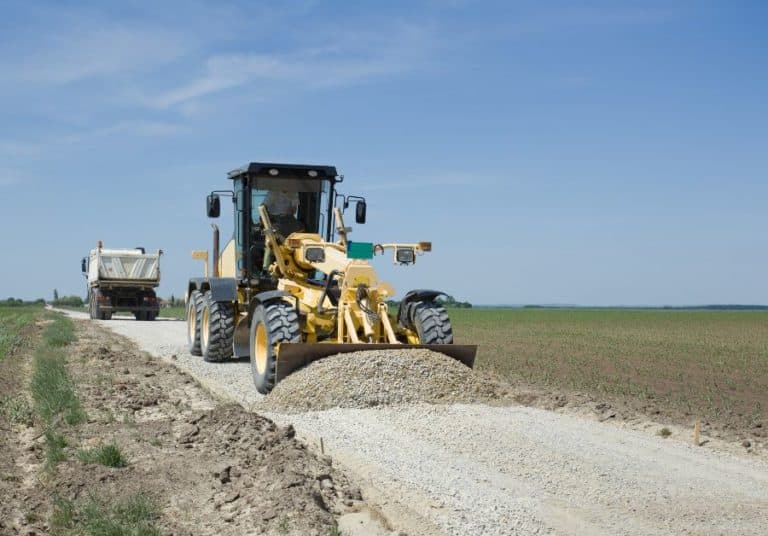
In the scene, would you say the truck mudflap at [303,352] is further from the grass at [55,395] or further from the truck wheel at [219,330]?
the truck wheel at [219,330]

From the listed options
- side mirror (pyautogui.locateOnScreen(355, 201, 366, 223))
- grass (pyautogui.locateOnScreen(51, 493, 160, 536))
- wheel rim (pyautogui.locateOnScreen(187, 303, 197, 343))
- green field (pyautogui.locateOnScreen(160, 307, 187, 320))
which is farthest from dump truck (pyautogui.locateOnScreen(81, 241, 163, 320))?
grass (pyautogui.locateOnScreen(51, 493, 160, 536))

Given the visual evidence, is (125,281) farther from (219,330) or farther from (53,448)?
(53,448)

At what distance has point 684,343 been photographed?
2784 centimetres

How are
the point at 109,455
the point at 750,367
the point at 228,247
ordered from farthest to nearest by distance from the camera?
the point at 750,367, the point at 228,247, the point at 109,455

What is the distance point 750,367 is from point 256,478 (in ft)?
49.0

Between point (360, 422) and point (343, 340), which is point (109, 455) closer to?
point (360, 422)

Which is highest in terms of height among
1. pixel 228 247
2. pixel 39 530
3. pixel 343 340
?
pixel 228 247

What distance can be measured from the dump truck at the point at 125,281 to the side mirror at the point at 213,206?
2001cm

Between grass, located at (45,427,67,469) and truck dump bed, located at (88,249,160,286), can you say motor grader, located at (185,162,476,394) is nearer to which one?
grass, located at (45,427,67,469)

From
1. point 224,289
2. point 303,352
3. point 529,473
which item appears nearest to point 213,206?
point 224,289

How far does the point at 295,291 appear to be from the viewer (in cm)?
1384

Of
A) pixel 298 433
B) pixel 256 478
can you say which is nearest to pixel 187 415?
pixel 298 433

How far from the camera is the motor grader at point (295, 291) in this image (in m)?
12.2

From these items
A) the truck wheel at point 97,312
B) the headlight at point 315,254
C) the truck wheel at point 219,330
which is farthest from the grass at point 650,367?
the truck wheel at point 97,312
